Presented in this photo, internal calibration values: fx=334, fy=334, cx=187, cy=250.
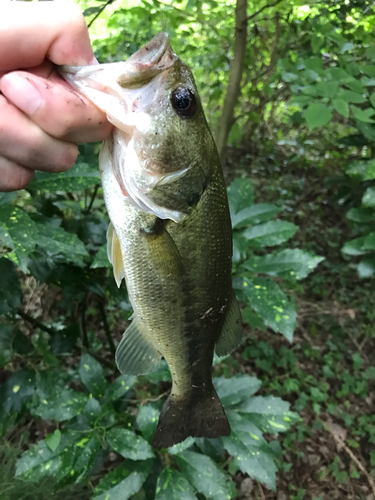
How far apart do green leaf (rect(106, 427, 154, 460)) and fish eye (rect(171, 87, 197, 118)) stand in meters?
1.22

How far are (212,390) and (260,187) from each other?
3.81 m

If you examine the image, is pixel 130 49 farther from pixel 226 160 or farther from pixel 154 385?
pixel 226 160

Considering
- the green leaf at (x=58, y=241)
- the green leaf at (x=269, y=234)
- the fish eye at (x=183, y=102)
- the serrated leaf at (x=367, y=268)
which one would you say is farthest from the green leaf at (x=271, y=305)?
the serrated leaf at (x=367, y=268)

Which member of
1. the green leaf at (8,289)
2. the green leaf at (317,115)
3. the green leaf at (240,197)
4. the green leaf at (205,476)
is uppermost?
the green leaf at (317,115)

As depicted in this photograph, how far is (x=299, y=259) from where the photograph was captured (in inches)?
64.7

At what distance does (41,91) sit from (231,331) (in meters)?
0.97

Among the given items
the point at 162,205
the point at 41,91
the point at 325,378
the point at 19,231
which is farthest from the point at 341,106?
the point at 325,378

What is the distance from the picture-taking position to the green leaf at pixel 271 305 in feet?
4.78

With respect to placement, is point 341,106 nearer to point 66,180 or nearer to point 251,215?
point 251,215

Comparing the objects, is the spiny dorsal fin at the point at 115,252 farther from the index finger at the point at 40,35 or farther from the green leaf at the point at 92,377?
the green leaf at the point at 92,377

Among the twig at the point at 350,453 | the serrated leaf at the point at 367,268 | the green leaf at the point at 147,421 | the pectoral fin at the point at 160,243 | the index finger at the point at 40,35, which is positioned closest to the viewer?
the index finger at the point at 40,35

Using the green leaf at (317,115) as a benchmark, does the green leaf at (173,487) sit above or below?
below

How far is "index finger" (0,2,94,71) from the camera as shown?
73cm

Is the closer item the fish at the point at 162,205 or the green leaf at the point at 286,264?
the fish at the point at 162,205
